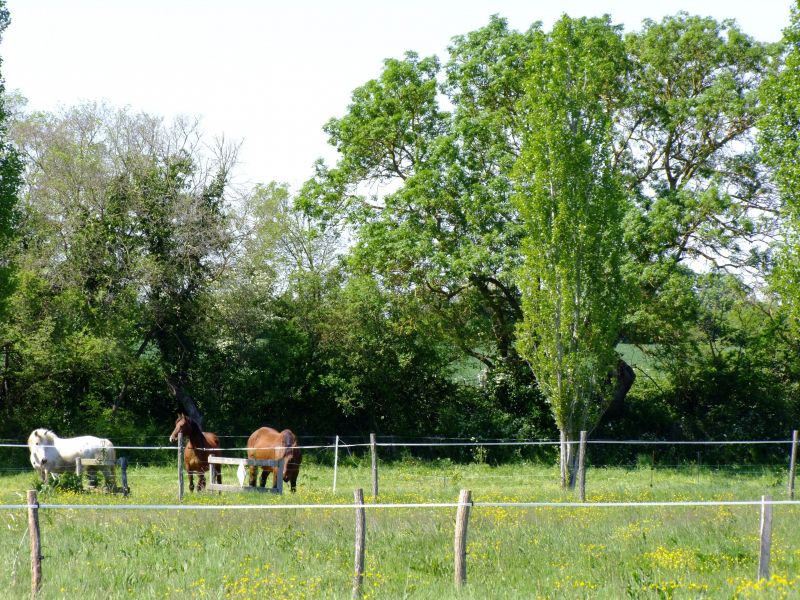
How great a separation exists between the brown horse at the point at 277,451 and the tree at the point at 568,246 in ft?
24.4

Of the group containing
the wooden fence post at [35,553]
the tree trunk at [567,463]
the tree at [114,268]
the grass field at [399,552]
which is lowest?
the tree trunk at [567,463]

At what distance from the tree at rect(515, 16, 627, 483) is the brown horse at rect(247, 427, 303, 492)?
7448 millimetres

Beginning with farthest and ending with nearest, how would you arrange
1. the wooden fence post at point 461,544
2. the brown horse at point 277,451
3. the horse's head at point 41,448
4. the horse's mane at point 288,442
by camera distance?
Answer: the horse's head at point 41,448 → the brown horse at point 277,451 → the horse's mane at point 288,442 → the wooden fence post at point 461,544

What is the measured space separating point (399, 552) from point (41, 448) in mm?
11568

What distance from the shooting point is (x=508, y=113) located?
29.2 metres

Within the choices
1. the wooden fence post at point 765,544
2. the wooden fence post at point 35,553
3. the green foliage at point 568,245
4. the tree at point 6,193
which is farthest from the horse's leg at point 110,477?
the wooden fence post at point 765,544

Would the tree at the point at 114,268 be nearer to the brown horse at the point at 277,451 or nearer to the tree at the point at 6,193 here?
the tree at the point at 6,193

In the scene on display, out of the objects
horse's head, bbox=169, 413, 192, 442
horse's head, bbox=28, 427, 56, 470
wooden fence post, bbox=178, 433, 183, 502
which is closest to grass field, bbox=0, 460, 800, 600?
wooden fence post, bbox=178, 433, 183, 502

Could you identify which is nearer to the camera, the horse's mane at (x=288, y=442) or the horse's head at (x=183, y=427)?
the horse's mane at (x=288, y=442)

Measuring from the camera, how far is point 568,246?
24.1m

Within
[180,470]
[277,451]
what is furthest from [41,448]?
[277,451]

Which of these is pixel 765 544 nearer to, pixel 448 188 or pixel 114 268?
pixel 448 188

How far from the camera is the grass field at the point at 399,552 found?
8.82 metres

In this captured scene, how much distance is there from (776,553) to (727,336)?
75.5ft
